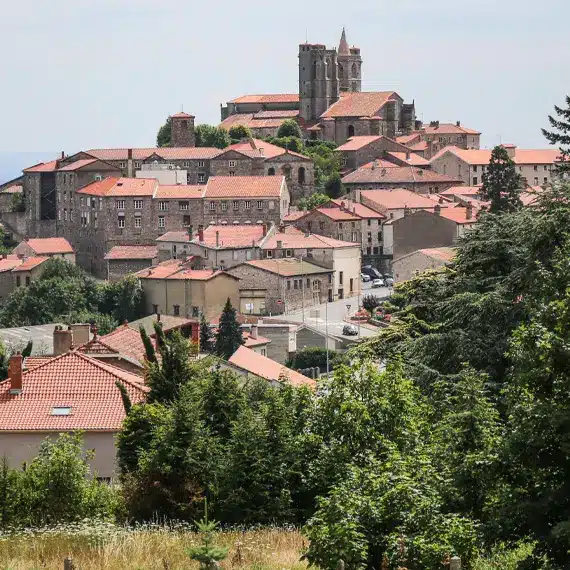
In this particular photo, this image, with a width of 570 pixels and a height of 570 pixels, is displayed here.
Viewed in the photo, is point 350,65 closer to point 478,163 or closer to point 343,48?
point 343,48

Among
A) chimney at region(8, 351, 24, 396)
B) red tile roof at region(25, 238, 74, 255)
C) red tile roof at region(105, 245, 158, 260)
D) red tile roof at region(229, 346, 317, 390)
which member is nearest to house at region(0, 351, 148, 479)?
chimney at region(8, 351, 24, 396)

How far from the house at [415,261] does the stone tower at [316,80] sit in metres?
41.9

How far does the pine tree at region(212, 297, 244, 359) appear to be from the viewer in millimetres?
67688

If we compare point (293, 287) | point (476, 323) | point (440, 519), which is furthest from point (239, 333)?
point (440, 519)

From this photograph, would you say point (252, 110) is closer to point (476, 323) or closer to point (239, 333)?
point (239, 333)

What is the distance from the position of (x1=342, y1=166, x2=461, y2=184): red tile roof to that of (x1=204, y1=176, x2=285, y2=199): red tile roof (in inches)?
371

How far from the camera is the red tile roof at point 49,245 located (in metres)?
96.9

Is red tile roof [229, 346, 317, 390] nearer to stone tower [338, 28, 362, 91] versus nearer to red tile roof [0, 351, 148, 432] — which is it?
red tile roof [0, 351, 148, 432]

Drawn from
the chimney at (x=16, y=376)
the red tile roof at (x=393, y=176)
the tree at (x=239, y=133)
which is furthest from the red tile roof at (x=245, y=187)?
the chimney at (x=16, y=376)

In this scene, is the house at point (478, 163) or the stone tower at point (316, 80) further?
the stone tower at point (316, 80)

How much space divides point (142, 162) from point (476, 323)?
261ft

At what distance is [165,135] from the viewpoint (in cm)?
11894

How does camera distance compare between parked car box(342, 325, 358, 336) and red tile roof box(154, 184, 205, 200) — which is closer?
parked car box(342, 325, 358, 336)

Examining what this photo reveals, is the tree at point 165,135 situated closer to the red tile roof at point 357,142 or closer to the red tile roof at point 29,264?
the red tile roof at point 357,142
